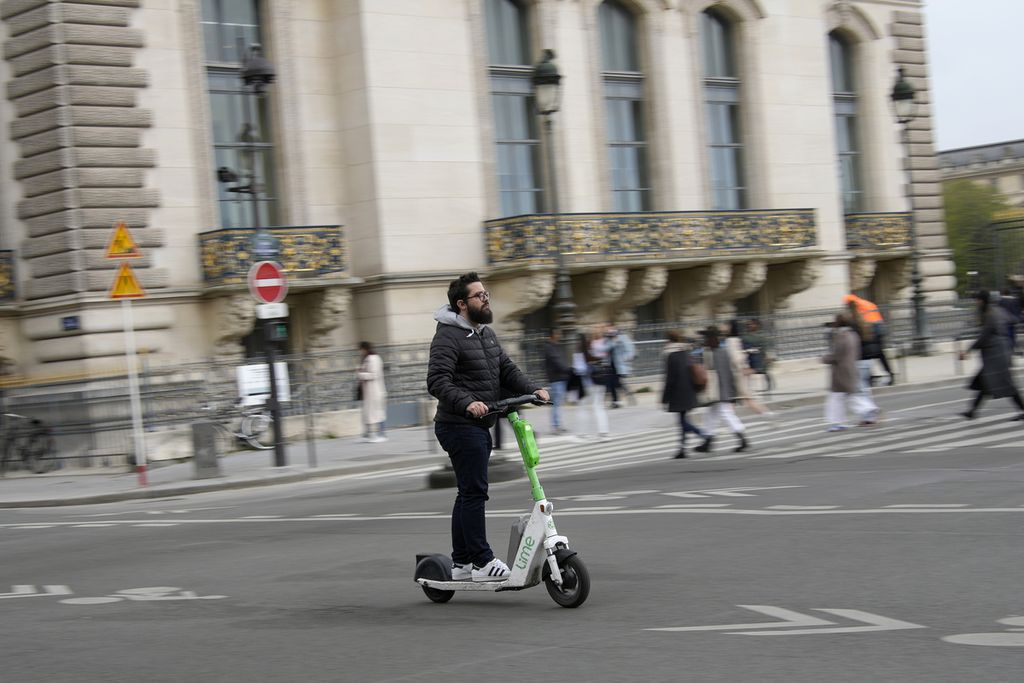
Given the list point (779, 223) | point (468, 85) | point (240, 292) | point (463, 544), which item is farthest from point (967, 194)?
point (463, 544)

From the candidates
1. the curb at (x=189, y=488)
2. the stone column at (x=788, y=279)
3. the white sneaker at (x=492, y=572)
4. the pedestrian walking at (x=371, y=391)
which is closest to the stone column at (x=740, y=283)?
the stone column at (x=788, y=279)

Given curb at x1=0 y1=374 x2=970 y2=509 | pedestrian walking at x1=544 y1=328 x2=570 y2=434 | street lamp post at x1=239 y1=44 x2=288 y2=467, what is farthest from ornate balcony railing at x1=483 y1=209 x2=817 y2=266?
curb at x1=0 y1=374 x2=970 y2=509

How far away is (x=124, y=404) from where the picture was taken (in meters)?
23.8

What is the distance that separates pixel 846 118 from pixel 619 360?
15822mm

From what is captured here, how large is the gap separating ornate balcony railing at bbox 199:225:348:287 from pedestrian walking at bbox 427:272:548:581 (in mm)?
20044

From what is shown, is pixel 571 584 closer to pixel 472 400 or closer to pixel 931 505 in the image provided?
pixel 472 400

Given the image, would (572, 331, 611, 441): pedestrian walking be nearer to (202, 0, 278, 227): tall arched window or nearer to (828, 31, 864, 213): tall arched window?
(202, 0, 278, 227): tall arched window

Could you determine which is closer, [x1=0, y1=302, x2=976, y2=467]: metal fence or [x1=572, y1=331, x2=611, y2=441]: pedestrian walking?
[x1=572, y1=331, x2=611, y2=441]: pedestrian walking

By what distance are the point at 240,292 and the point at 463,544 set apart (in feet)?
66.6

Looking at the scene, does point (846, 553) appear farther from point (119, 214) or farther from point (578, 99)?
point (578, 99)

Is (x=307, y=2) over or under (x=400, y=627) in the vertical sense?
over

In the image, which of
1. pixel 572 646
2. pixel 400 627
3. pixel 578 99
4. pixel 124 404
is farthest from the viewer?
pixel 578 99

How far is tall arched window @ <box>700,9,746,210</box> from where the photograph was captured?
3750 centimetres

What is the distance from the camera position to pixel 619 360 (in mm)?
30406
